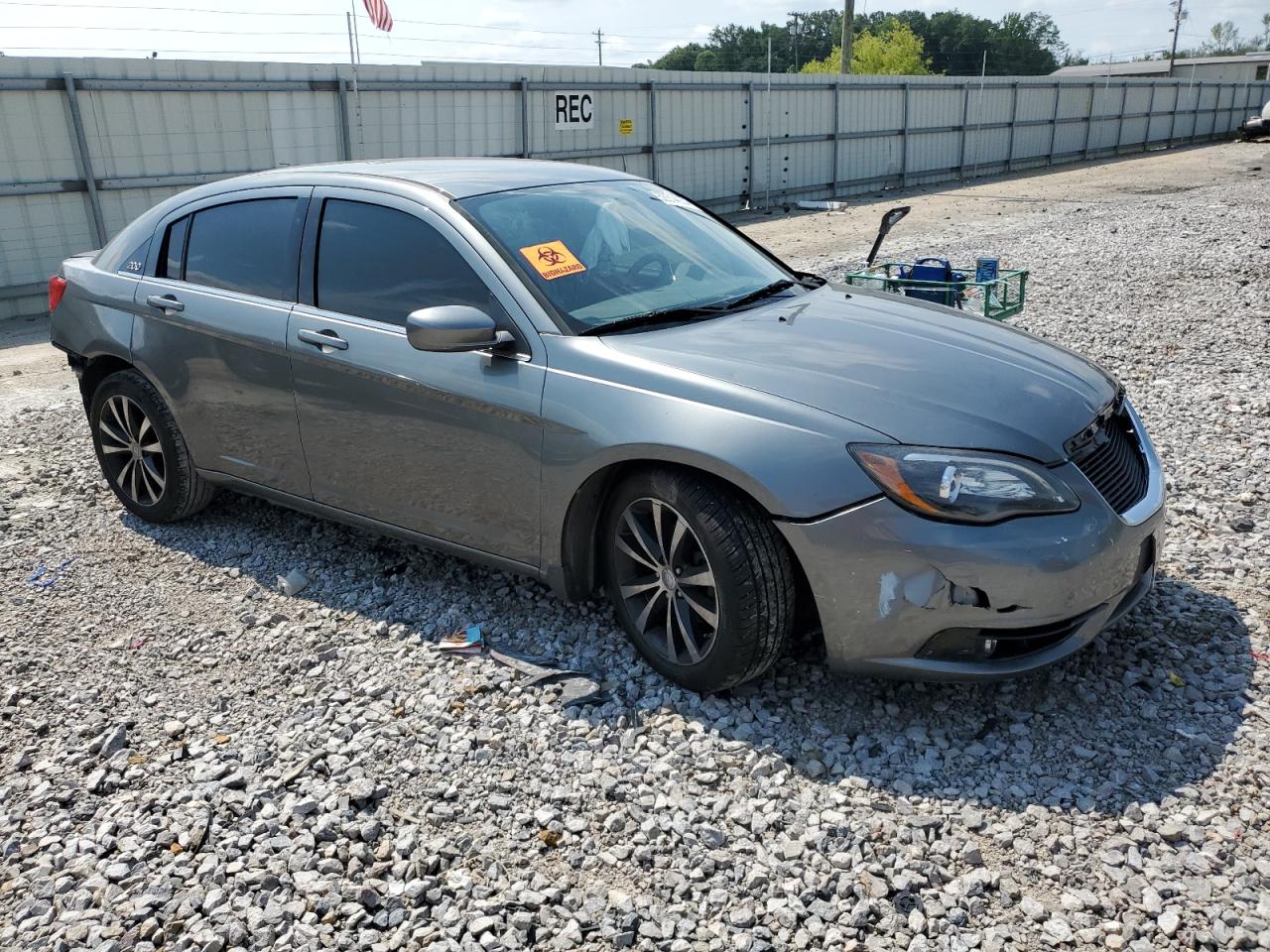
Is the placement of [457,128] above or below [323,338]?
above

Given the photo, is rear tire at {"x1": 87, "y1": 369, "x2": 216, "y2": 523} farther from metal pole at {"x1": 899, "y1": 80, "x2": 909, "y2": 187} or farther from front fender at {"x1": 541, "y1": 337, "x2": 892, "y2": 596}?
metal pole at {"x1": 899, "y1": 80, "x2": 909, "y2": 187}

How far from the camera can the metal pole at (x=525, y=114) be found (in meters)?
17.7

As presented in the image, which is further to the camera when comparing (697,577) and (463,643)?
(463,643)

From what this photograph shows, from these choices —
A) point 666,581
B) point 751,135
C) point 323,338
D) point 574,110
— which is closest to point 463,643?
point 666,581

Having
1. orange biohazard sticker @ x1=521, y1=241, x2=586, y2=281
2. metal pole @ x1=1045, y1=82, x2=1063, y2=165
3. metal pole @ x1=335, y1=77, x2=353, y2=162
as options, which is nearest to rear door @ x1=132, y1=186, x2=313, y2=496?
orange biohazard sticker @ x1=521, y1=241, x2=586, y2=281

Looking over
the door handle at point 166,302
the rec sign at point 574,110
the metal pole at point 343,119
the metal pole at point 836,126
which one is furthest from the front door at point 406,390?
the metal pole at point 836,126

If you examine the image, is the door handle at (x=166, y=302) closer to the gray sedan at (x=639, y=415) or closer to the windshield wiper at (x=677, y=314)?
the gray sedan at (x=639, y=415)

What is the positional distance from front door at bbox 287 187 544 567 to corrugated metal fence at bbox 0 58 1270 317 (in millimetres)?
9889

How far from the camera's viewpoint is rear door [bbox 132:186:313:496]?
175 inches

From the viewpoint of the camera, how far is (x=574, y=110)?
18.7 metres

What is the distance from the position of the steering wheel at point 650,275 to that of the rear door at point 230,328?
1434 millimetres

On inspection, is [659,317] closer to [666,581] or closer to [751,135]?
[666,581]

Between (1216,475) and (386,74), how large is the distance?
44.0 feet

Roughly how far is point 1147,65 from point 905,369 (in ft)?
358
